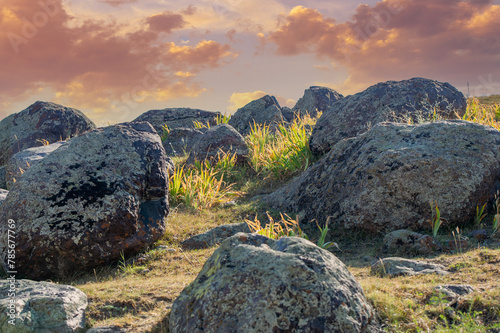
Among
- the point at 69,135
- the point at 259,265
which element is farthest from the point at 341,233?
the point at 69,135

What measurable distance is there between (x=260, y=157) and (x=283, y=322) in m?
8.31

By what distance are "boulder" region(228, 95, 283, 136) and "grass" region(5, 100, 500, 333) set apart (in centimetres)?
741

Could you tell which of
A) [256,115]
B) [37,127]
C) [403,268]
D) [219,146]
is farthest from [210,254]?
[256,115]

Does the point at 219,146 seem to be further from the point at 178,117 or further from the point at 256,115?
the point at 178,117

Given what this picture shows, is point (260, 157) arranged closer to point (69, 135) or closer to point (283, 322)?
point (69, 135)

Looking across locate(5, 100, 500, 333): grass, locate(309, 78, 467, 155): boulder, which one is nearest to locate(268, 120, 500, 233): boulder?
locate(5, 100, 500, 333): grass

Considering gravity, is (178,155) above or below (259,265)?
above

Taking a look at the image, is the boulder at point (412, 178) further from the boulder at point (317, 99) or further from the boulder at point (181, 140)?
the boulder at point (317, 99)

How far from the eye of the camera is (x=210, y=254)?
6039 millimetres

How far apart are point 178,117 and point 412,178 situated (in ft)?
48.5

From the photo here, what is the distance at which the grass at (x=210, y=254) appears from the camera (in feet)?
11.3

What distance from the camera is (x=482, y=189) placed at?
6234 mm

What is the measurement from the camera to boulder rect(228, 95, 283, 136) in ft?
53.6

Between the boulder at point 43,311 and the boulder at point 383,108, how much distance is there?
732 cm
